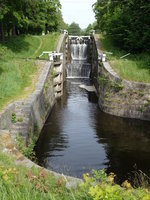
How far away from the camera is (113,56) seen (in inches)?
842

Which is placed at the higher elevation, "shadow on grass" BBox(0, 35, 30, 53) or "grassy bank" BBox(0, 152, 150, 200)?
"shadow on grass" BBox(0, 35, 30, 53)

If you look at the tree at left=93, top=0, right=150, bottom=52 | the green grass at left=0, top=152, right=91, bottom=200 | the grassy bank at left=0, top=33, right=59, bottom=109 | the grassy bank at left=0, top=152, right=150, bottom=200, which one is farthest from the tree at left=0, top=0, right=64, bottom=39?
the grassy bank at left=0, top=152, right=150, bottom=200

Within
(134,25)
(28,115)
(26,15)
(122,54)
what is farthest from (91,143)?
(26,15)

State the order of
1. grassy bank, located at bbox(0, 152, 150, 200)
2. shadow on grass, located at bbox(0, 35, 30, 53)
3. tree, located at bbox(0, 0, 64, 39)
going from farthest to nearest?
shadow on grass, located at bbox(0, 35, 30, 53), tree, located at bbox(0, 0, 64, 39), grassy bank, located at bbox(0, 152, 150, 200)

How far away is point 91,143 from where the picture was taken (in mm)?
11781

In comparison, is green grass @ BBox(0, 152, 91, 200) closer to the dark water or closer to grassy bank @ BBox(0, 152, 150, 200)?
grassy bank @ BBox(0, 152, 150, 200)

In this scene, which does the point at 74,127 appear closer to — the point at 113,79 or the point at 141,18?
the point at 113,79

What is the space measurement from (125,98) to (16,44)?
46.2ft

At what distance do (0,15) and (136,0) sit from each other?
9.88 metres

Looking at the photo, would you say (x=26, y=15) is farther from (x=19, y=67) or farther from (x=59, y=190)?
(x=59, y=190)

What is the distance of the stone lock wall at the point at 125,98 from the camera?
1476 centimetres

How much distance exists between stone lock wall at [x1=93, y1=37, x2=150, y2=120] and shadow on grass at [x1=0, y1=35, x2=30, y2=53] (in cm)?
1093

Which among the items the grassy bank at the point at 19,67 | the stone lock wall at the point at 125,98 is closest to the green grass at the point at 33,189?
the grassy bank at the point at 19,67

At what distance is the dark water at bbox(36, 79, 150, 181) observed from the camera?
382 inches
